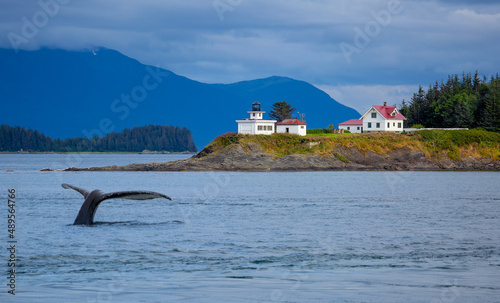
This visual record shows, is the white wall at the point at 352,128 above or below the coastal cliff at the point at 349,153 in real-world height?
above

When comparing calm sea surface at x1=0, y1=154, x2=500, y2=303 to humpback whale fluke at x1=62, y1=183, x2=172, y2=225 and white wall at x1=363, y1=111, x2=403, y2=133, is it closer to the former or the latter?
humpback whale fluke at x1=62, y1=183, x2=172, y2=225

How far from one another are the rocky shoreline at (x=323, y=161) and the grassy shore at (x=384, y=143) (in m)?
0.78

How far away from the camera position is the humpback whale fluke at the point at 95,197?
1110 inches

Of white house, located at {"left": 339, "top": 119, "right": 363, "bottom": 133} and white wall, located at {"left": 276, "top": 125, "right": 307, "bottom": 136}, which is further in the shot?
white house, located at {"left": 339, "top": 119, "right": 363, "bottom": 133}

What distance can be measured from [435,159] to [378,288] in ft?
398

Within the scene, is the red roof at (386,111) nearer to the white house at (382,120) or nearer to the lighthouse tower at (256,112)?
the white house at (382,120)

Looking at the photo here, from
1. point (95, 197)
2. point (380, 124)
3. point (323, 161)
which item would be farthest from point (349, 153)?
point (95, 197)

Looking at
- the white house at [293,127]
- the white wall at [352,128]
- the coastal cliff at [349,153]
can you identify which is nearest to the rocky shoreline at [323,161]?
the coastal cliff at [349,153]

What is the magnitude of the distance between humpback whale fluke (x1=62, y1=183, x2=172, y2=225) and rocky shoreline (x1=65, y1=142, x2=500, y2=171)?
91.3 m

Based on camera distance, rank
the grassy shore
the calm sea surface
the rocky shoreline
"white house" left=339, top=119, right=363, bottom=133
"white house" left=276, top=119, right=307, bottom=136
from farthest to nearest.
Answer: "white house" left=339, top=119, right=363, bottom=133 → "white house" left=276, top=119, right=307, bottom=136 → the grassy shore → the rocky shoreline → the calm sea surface

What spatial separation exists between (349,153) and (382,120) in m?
27.3

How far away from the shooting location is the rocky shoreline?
12900cm

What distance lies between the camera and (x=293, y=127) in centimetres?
14688

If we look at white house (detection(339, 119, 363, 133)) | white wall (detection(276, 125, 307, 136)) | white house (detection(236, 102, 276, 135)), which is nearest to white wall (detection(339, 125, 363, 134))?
white house (detection(339, 119, 363, 133))
